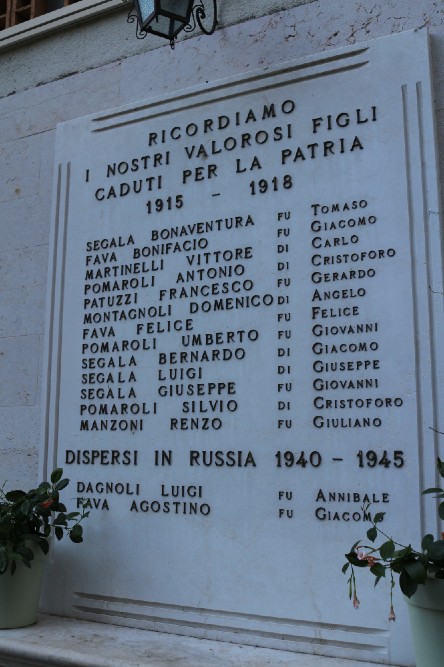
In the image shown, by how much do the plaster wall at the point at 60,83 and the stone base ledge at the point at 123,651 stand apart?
37.7 inches

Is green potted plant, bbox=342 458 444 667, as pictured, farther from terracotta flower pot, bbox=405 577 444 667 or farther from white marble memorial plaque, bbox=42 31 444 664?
white marble memorial plaque, bbox=42 31 444 664

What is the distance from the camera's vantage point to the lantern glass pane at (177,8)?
3.82m

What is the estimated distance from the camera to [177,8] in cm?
391

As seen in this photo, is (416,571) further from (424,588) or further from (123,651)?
(123,651)

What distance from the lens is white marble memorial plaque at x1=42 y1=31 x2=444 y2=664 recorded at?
330cm

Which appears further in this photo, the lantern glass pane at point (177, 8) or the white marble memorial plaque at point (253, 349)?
the lantern glass pane at point (177, 8)

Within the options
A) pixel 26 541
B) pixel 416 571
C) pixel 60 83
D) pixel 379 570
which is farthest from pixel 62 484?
pixel 60 83

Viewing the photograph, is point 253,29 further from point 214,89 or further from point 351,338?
point 351,338

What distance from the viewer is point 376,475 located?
3.27 metres

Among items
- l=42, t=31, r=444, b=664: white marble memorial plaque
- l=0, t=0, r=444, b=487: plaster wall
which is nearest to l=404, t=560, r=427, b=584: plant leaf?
l=42, t=31, r=444, b=664: white marble memorial plaque

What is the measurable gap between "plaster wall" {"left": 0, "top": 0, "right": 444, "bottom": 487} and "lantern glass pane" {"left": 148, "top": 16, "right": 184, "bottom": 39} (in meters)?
0.26

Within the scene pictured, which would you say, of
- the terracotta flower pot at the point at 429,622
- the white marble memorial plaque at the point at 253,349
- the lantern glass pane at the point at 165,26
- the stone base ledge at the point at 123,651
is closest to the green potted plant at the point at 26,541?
the stone base ledge at the point at 123,651

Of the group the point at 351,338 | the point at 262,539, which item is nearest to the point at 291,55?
the point at 351,338

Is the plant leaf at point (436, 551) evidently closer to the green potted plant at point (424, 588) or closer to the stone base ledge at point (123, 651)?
the green potted plant at point (424, 588)
